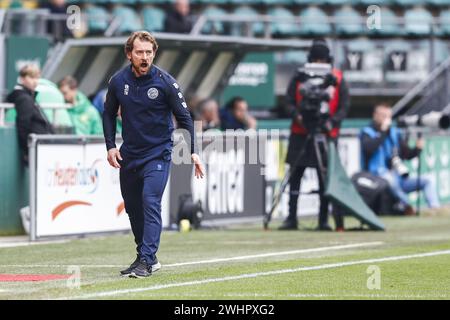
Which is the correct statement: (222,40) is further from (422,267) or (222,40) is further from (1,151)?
(422,267)

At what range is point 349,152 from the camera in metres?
21.5

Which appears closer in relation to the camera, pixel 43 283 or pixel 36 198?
pixel 43 283

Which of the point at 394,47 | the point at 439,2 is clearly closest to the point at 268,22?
the point at 394,47

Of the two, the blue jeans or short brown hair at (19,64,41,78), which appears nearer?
short brown hair at (19,64,41,78)

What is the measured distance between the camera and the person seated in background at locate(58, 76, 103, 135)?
17375mm

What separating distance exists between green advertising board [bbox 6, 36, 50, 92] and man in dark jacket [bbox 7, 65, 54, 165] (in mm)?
4745

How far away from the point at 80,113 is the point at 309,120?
115 inches

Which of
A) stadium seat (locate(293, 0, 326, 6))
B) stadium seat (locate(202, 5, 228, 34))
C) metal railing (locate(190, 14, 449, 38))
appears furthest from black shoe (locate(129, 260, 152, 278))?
stadium seat (locate(293, 0, 326, 6))

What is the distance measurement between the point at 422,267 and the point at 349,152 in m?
9.91

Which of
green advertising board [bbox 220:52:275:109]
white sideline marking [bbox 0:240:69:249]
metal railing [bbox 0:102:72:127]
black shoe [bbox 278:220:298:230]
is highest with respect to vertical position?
green advertising board [bbox 220:52:275:109]

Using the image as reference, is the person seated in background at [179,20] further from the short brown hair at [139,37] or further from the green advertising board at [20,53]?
the short brown hair at [139,37]

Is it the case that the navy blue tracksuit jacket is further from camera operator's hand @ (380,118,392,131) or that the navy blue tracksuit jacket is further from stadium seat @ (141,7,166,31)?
stadium seat @ (141,7,166,31)

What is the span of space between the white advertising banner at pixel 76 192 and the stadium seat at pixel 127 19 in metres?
11.2
